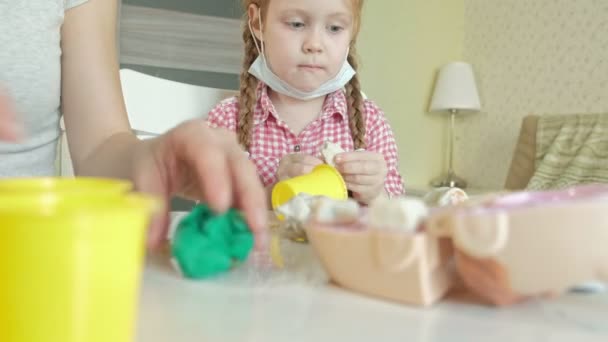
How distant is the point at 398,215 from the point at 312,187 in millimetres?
357

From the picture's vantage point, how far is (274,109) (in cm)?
133

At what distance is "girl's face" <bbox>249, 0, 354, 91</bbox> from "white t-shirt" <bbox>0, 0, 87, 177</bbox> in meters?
0.47

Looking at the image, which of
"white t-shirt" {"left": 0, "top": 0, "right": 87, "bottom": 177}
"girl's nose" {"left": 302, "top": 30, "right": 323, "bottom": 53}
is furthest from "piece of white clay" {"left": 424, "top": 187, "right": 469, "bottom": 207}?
"girl's nose" {"left": 302, "top": 30, "right": 323, "bottom": 53}

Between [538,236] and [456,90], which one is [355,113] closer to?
[538,236]

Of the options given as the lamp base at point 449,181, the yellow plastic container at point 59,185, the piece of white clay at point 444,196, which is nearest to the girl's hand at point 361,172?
the piece of white clay at point 444,196

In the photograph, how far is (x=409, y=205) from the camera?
0.35m

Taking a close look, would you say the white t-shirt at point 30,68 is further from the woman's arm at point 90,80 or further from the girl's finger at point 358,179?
the girl's finger at point 358,179

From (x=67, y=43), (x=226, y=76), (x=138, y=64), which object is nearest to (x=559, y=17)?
(x=226, y=76)

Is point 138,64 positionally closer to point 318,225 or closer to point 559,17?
point 559,17

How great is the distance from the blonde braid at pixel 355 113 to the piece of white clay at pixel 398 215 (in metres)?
0.98

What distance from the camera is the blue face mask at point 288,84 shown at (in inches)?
50.1

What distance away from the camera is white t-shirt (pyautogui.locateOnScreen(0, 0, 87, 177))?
2.60 ft

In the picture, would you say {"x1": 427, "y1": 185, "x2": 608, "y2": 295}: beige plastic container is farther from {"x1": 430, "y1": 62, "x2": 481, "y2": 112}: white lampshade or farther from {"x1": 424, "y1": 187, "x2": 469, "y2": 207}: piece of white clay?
{"x1": 430, "y1": 62, "x2": 481, "y2": 112}: white lampshade

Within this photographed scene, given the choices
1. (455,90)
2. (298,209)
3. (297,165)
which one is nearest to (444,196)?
(298,209)
